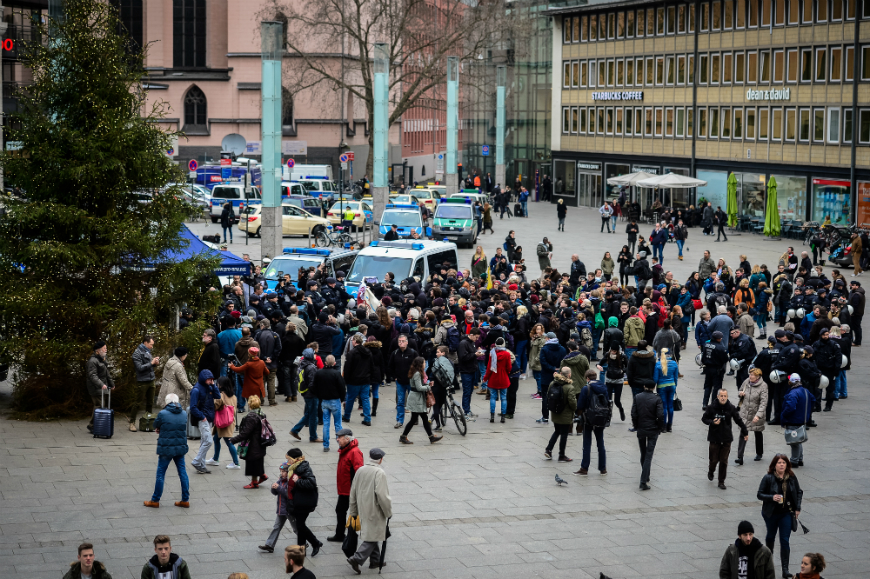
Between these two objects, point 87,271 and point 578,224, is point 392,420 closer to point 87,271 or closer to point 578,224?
point 87,271

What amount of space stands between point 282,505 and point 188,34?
70902 millimetres

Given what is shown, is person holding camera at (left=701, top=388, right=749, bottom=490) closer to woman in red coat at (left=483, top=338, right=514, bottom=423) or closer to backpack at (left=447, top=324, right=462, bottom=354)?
woman in red coat at (left=483, top=338, right=514, bottom=423)

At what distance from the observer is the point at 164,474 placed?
1386cm

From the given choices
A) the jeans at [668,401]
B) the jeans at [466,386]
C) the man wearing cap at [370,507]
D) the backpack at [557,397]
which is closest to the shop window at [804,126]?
the jeans at [668,401]

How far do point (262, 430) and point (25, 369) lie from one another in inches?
240

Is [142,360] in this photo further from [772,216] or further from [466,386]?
[772,216]

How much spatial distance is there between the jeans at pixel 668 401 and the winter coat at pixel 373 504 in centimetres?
723

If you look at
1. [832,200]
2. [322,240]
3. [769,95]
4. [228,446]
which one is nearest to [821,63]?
[769,95]

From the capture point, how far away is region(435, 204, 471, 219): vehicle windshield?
46.2m

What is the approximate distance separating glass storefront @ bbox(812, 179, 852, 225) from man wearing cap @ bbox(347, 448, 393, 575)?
4335cm

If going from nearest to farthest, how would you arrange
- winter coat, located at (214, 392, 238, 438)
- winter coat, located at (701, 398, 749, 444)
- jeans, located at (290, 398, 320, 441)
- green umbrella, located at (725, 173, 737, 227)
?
winter coat, located at (701, 398, 749, 444) < winter coat, located at (214, 392, 238, 438) < jeans, located at (290, 398, 320, 441) < green umbrella, located at (725, 173, 737, 227)

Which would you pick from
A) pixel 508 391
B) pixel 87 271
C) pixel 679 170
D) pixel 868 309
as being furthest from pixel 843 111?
pixel 87 271

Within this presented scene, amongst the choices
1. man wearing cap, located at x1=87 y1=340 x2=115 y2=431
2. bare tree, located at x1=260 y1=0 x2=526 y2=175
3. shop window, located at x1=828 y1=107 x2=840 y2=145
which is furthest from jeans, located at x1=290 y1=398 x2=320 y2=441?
bare tree, located at x1=260 y1=0 x2=526 y2=175

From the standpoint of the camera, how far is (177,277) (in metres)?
19.1
